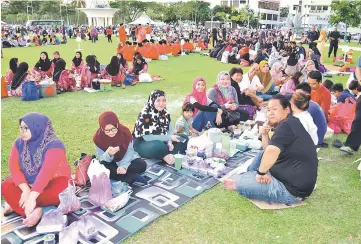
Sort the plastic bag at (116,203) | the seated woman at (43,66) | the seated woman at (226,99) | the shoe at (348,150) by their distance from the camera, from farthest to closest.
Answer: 1. the seated woman at (43,66)
2. the seated woman at (226,99)
3. the shoe at (348,150)
4. the plastic bag at (116,203)

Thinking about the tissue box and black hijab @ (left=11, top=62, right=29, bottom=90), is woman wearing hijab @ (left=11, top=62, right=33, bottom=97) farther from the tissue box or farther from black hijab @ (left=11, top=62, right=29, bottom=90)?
the tissue box

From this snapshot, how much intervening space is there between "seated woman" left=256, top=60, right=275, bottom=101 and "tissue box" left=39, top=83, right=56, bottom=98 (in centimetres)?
484

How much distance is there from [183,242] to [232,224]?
542 mm

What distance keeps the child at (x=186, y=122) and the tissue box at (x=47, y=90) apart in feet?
13.6

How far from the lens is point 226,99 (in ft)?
19.7

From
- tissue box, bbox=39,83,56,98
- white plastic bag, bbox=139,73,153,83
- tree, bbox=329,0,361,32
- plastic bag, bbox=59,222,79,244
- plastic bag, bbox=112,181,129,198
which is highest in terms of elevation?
tree, bbox=329,0,361,32

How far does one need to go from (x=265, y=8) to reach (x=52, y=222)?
3099 inches

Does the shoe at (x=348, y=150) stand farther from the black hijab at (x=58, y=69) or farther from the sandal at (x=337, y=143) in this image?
the black hijab at (x=58, y=69)

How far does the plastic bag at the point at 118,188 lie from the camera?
11.5ft

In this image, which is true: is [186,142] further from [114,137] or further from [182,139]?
[114,137]

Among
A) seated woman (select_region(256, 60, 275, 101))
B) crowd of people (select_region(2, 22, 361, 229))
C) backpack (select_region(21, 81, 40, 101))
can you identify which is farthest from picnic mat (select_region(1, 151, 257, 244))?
backpack (select_region(21, 81, 40, 101))

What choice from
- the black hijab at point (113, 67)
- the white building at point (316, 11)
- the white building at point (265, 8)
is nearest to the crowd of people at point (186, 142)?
the black hijab at point (113, 67)

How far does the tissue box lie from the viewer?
25.8 feet

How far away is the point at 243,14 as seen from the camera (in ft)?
192
